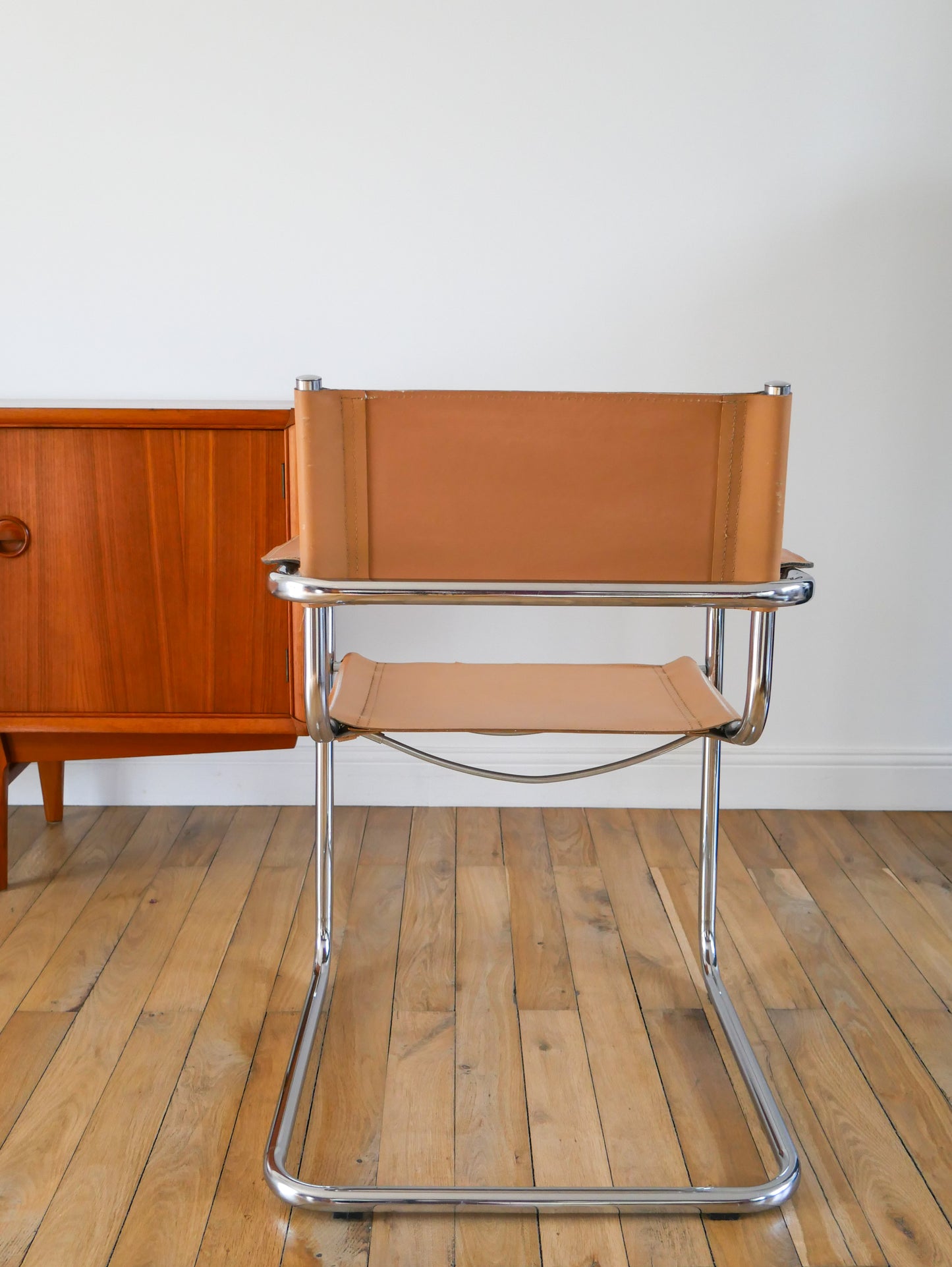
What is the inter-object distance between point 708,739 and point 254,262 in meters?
1.40

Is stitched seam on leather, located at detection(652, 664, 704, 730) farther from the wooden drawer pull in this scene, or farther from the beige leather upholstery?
the wooden drawer pull

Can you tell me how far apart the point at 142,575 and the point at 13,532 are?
0.24m

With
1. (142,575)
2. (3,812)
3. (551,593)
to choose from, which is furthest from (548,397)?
(3,812)

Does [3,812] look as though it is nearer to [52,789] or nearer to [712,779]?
[52,789]

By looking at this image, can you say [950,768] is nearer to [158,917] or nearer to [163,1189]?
[158,917]

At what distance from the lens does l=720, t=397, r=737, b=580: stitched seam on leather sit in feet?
3.76

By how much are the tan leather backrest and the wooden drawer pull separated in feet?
3.12

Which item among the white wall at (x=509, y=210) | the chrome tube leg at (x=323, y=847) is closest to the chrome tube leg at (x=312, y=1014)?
the chrome tube leg at (x=323, y=847)

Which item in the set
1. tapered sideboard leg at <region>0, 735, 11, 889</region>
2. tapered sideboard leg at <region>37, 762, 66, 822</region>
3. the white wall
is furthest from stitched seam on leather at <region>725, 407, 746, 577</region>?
tapered sideboard leg at <region>37, 762, 66, 822</region>

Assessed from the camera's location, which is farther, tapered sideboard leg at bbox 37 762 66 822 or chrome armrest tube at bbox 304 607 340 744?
tapered sideboard leg at bbox 37 762 66 822

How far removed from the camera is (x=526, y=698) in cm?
153

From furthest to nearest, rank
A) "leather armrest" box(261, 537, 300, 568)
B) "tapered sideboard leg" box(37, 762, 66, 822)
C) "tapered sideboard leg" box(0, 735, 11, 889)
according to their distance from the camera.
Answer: "tapered sideboard leg" box(37, 762, 66, 822) < "tapered sideboard leg" box(0, 735, 11, 889) < "leather armrest" box(261, 537, 300, 568)

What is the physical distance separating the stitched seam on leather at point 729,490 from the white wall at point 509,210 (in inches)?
48.0

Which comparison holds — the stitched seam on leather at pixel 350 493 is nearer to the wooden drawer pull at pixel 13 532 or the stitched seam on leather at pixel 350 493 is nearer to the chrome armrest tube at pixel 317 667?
the chrome armrest tube at pixel 317 667
